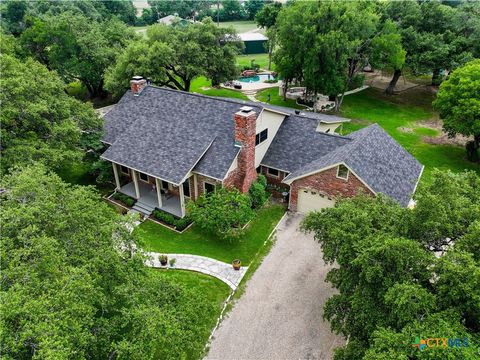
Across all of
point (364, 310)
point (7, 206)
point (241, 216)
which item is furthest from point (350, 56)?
point (7, 206)

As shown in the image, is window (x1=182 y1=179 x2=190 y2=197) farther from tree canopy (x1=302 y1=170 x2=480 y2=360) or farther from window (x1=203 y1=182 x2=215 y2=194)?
tree canopy (x1=302 y1=170 x2=480 y2=360)

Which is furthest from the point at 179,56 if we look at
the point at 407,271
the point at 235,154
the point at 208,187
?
the point at 407,271

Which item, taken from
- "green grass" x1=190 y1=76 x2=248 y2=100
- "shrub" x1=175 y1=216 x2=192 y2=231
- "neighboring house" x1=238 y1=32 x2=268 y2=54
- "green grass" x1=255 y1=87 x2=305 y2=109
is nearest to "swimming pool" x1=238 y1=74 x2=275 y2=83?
"green grass" x1=255 y1=87 x2=305 y2=109

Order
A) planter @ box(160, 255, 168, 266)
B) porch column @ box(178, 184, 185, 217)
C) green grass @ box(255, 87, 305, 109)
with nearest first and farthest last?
1. planter @ box(160, 255, 168, 266)
2. porch column @ box(178, 184, 185, 217)
3. green grass @ box(255, 87, 305, 109)

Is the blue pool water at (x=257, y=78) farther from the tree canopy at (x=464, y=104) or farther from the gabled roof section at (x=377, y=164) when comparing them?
the gabled roof section at (x=377, y=164)

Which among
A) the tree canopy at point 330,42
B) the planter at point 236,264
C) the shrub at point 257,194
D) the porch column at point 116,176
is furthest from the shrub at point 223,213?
the tree canopy at point 330,42

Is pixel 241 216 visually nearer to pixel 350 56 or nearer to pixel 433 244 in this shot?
pixel 433 244
